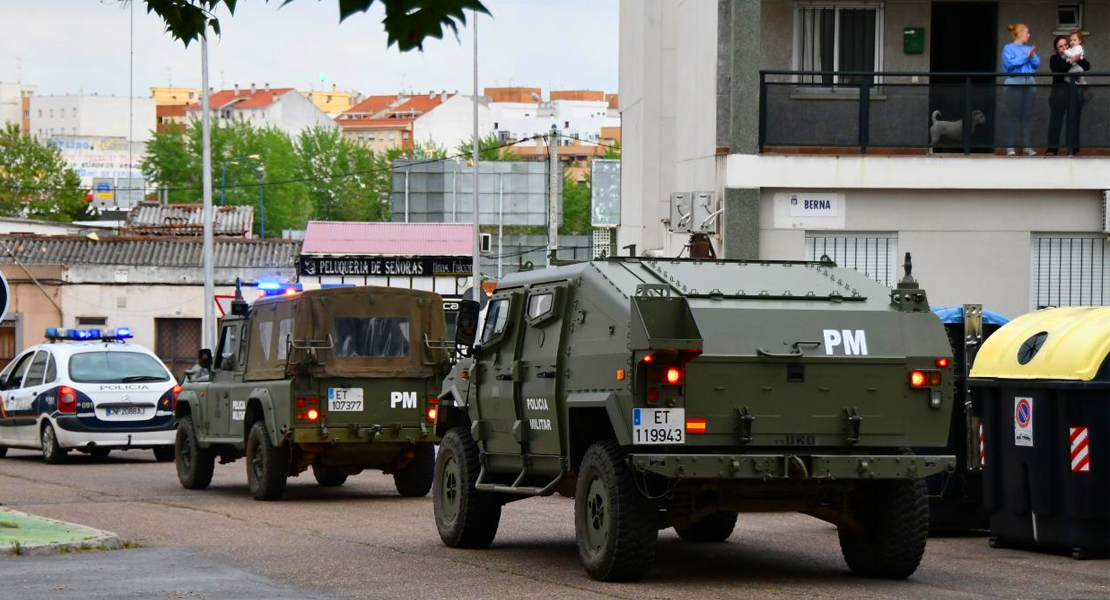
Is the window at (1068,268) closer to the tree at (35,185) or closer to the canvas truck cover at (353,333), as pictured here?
the canvas truck cover at (353,333)

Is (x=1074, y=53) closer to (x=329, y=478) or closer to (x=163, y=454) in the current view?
(x=329, y=478)

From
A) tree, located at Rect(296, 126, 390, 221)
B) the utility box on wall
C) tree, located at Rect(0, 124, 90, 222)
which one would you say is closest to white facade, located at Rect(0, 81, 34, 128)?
tree, located at Rect(296, 126, 390, 221)

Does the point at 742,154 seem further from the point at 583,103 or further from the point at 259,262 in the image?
the point at 583,103

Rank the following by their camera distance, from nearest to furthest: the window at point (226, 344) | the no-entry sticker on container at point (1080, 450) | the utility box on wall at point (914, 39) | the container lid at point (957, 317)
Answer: the no-entry sticker on container at point (1080, 450) < the container lid at point (957, 317) < the window at point (226, 344) < the utility box on wall at point (914, 39)

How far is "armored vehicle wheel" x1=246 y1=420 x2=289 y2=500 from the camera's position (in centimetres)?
1938

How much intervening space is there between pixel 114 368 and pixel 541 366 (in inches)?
578

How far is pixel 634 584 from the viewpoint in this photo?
12.1 meters

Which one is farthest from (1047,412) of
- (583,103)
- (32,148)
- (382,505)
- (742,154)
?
(583,103)

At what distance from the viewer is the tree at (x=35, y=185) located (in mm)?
116500

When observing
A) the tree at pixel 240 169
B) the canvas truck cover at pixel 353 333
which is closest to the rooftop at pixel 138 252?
the canvas truck cover at pixel 353 333

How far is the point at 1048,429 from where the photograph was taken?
539 inches

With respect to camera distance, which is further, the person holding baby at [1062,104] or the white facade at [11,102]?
the white facade at [11,102]

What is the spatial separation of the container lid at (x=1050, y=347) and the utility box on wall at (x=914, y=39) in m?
12.1

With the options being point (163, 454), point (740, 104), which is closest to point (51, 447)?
point (163, 454)
